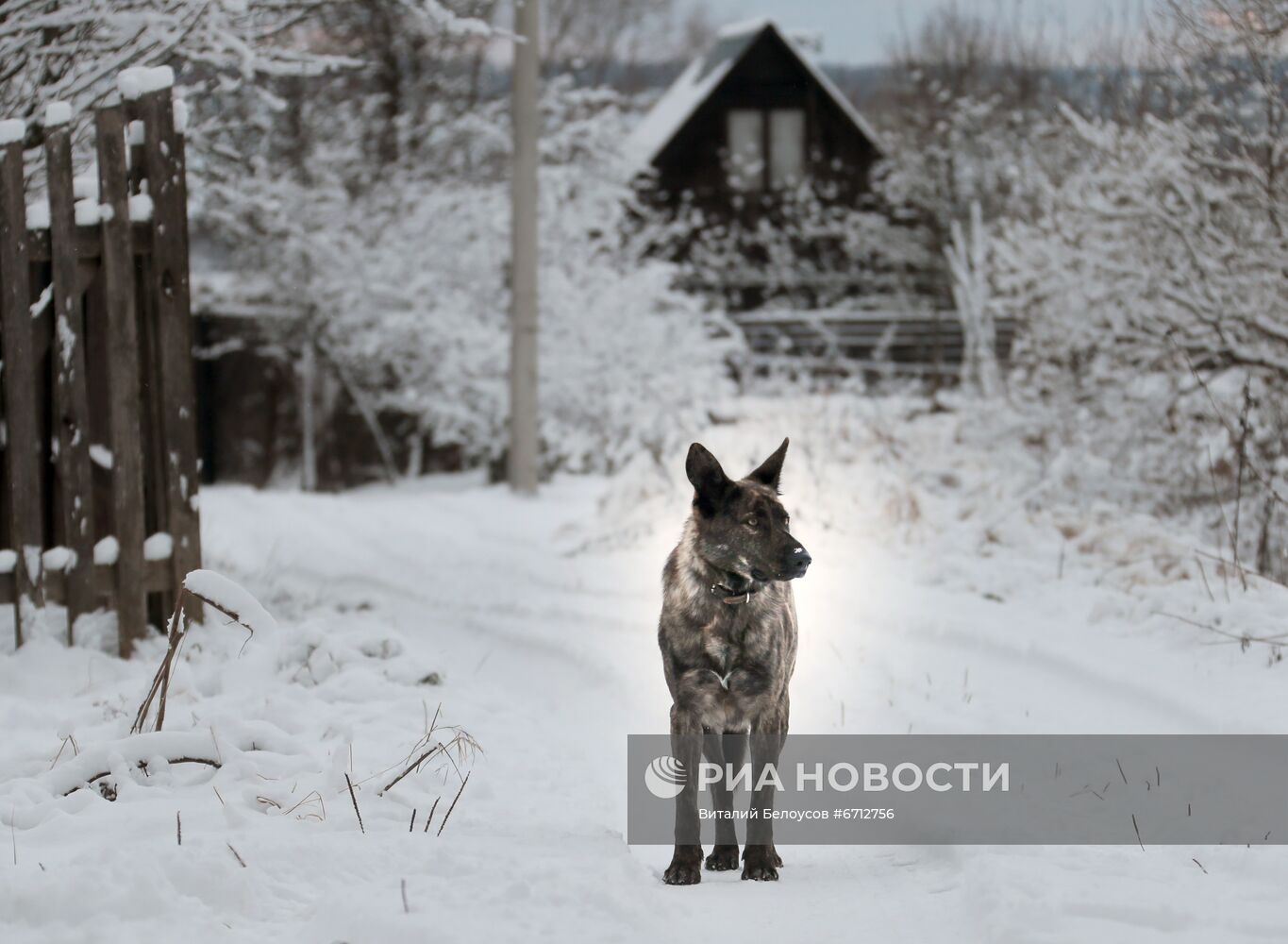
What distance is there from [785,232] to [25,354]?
23.9 metres

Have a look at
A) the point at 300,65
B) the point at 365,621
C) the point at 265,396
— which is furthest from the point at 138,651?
the point at 265,396

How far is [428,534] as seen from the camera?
11.4m

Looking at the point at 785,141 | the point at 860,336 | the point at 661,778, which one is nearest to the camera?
the point at 661,778

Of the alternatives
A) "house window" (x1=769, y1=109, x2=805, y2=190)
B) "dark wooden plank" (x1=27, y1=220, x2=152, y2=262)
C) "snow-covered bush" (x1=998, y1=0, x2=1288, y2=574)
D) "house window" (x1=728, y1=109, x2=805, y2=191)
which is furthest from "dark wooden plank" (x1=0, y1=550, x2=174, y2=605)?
"house window" (x1=769, y1=109, x2=805, y2=190)

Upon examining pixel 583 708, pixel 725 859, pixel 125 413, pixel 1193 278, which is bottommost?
pixel 583 708

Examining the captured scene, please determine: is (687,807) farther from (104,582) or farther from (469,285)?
(469,285)

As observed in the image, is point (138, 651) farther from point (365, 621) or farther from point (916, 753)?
point (916, 753)

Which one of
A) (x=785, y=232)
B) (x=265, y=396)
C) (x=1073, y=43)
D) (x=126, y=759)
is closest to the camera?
(x=126, y=759)

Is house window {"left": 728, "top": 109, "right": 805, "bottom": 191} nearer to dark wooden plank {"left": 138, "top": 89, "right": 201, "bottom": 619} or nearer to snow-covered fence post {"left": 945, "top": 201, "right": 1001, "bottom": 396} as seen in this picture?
snow-covered fence post {"left": 945, "top": 201, "right": 1001, "bottom": 396}

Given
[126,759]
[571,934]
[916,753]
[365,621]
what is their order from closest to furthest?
[571,934]
[126,759]
[916,753]
[365,621]

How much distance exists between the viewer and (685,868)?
3621 mm

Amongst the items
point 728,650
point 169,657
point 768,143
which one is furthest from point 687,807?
point 768,143

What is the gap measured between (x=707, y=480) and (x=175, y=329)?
143 inches

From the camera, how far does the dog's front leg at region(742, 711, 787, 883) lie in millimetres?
3674
